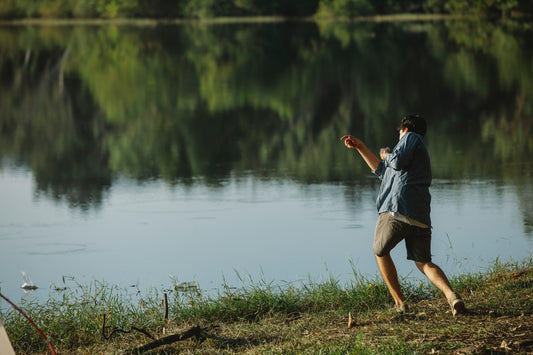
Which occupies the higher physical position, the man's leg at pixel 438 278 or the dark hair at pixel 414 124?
the dark hair at pixel 414 124

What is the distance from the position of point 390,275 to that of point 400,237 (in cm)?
35

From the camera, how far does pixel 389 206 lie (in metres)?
6.18

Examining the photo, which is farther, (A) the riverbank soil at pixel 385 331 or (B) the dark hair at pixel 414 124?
(B) the dark hair at pixel 414 124

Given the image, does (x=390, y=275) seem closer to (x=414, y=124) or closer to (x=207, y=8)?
(x=414, y=124)

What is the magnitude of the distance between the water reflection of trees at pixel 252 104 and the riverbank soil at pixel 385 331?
7.20m

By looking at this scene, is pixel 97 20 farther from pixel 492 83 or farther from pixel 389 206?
pixel 389 206

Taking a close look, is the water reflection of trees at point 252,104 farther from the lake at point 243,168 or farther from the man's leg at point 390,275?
the man's leg at point 390,275

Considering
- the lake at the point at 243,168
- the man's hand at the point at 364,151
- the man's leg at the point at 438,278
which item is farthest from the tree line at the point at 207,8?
the man's leg at the point at 438,278

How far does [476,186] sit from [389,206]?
282 inches

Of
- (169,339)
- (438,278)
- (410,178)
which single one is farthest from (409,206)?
(169,339)

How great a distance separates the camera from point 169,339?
19.0 ft

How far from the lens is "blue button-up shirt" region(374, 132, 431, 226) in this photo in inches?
238

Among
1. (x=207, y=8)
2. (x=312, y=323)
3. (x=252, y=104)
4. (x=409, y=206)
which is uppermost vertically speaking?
(x=207, y=8)

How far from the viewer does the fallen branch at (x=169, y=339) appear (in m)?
5.73
